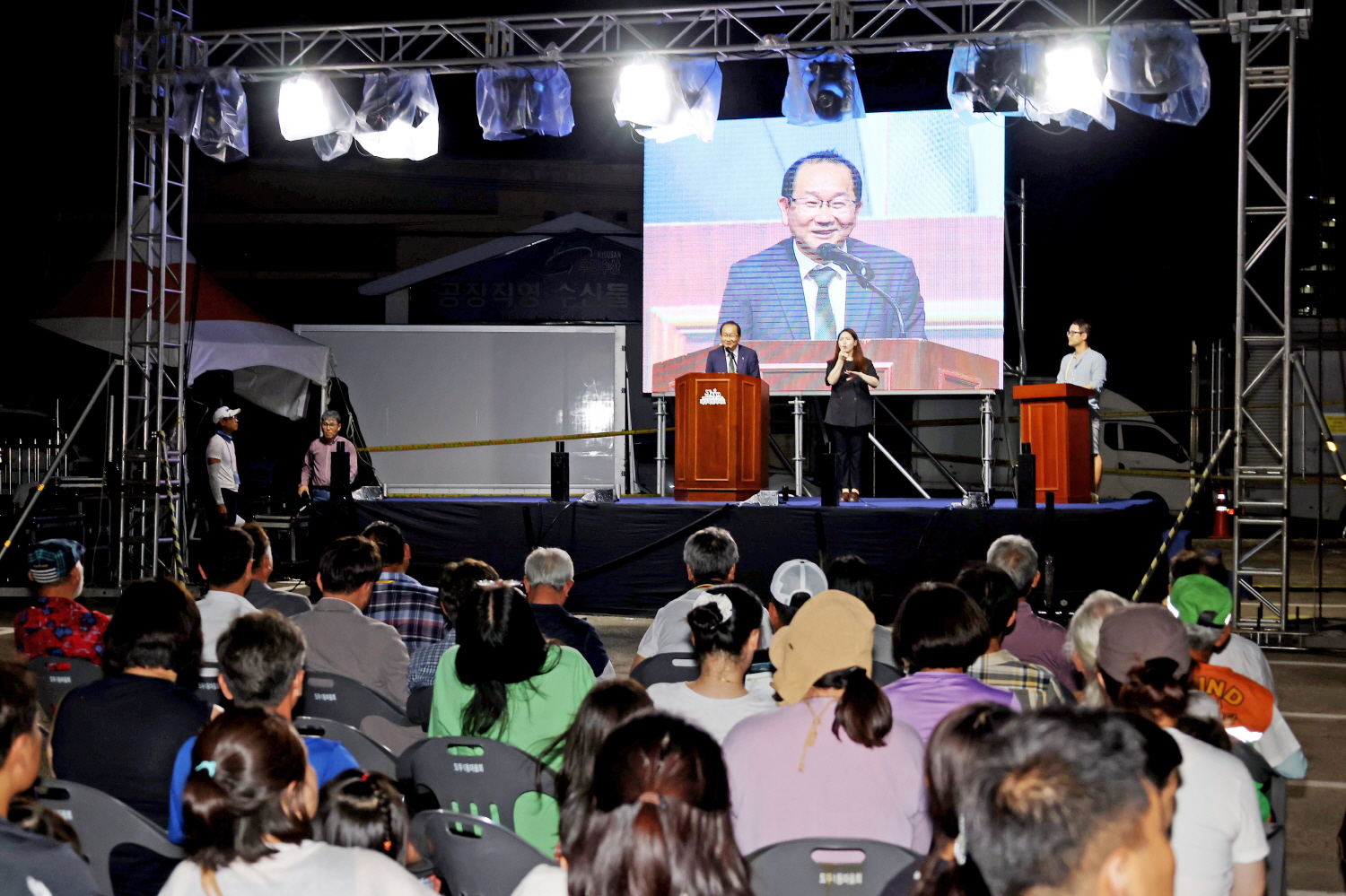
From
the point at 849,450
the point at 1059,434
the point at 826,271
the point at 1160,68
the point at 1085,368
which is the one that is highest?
the point at 1160,68

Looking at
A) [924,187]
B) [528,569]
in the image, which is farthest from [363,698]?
[924,187]

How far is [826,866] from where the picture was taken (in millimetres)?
2025

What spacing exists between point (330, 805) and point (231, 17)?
1410cm

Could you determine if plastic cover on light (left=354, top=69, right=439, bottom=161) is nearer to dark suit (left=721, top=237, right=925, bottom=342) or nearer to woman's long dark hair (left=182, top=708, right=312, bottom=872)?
dark suit (left=721, top=237, right=925, bottom=342)

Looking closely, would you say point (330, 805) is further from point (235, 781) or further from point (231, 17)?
point (231, 17)

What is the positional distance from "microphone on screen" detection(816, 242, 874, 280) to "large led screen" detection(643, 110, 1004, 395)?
0.01 metres

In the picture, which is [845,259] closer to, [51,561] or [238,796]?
[51,561]

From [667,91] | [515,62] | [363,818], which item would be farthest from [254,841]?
[515,62]

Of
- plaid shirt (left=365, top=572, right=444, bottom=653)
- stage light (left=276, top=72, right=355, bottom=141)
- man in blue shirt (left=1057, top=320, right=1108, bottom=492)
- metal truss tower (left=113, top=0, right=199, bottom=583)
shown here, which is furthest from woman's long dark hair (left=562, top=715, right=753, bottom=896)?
stage light (left=276, top=72, right=355, bottom=141)

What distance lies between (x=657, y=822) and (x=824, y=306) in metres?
9.31

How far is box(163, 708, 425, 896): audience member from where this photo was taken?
1795mm

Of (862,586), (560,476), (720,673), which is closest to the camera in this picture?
(720,673)

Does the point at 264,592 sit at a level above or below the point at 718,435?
below

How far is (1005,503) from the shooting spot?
8445mm
